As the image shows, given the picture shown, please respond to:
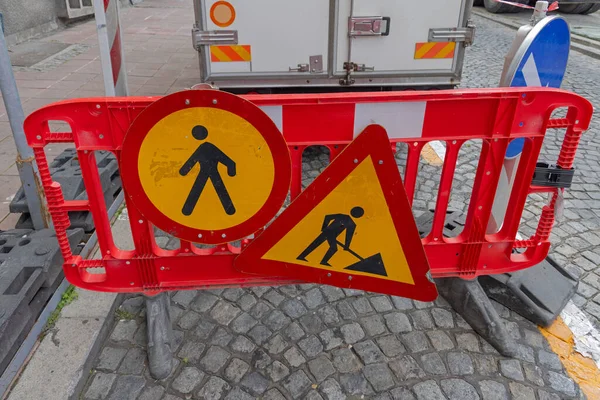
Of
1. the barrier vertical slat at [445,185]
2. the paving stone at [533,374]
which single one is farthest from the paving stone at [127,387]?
the paving stone at [533,374]

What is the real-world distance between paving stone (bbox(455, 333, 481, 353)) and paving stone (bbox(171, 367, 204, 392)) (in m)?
1.50

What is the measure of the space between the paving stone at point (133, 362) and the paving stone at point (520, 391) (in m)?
2.01

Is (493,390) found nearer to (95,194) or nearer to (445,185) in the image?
(445,185)

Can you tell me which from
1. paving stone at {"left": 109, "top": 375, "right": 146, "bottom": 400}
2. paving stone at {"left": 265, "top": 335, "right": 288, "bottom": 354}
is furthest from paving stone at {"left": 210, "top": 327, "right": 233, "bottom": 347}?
paving stone at {"left": 109, "top": 375, "right": 146, "bottom": 400}

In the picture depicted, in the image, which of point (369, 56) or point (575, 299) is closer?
point (575, 299)

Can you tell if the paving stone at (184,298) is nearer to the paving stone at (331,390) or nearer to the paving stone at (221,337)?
the paving stone at (221,337)


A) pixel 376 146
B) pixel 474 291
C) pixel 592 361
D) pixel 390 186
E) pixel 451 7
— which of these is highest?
pixel 451 7

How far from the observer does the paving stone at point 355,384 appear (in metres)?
2.51

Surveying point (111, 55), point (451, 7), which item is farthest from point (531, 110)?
point (111, 55)

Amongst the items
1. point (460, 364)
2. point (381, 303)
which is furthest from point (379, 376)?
point (381, 303)

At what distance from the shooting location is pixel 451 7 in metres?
4.43

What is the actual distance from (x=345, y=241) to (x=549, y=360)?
4.77ft

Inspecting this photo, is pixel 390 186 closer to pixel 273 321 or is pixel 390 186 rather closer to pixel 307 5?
pixel 273 321

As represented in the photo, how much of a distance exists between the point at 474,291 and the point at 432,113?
123 centimetres
